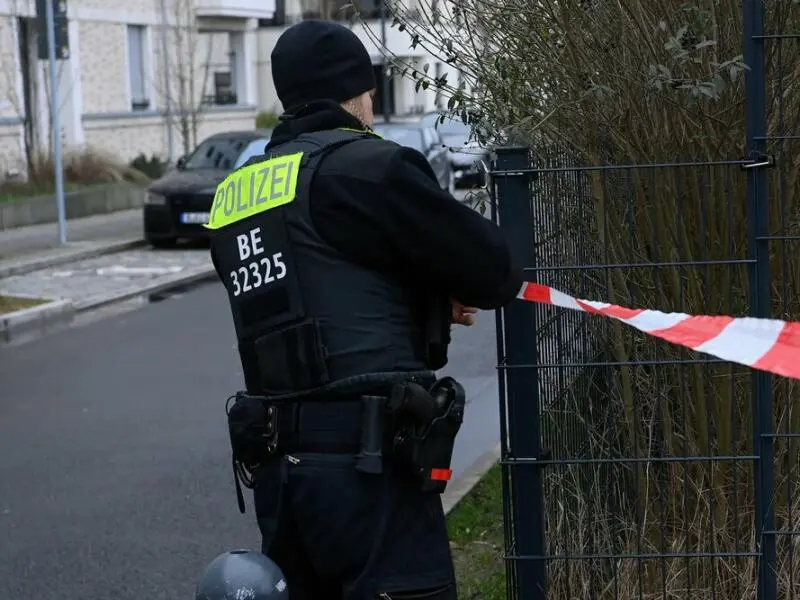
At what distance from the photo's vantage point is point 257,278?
337cm

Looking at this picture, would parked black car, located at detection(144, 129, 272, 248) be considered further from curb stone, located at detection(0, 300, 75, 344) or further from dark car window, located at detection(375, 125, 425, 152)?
curb stone, located at detection(0, 300, 75, 344)

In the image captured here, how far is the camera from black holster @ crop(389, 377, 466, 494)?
10.6 feet

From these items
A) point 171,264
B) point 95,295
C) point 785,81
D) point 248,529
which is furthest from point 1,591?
point 171,264

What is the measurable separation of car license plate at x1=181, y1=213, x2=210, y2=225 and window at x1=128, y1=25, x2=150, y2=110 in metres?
13.3

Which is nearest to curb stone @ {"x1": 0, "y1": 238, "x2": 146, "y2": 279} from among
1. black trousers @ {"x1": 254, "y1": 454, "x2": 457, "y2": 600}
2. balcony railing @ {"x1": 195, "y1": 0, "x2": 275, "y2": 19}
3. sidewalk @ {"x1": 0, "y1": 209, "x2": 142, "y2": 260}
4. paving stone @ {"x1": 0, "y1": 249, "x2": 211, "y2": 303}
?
paving stone @ {"x1": 0, "y1": 249, "x2": 211, "y2": 303}

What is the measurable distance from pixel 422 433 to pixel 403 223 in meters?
0.49

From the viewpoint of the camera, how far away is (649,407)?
4.58 m

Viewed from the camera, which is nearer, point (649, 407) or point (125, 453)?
point (649, 407)

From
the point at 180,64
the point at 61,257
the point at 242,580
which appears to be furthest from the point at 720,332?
the point at 180,64

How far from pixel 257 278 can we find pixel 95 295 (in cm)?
1186

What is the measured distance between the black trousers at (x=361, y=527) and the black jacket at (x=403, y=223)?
0.46 metres

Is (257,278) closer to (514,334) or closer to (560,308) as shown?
(514,334)

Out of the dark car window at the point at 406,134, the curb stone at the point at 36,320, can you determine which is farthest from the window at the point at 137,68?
the curb stone at the point at 36,320

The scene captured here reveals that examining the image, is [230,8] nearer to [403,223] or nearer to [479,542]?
[479,542]
